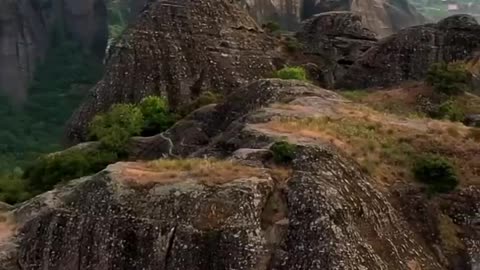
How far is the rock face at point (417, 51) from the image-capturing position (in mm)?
38125

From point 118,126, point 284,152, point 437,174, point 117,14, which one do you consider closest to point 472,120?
point 437,174

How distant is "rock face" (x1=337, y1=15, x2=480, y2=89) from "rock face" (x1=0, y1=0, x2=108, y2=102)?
4132 cm

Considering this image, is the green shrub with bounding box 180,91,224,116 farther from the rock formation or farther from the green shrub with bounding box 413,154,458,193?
the rock formation

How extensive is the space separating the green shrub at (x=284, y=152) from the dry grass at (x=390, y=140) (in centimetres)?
138

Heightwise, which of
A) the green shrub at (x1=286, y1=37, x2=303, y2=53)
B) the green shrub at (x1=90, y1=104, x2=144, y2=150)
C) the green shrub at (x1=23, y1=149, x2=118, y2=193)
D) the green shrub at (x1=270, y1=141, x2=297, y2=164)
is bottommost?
the green shrub at (x1=23, y1=149, x2=118, y2=193)

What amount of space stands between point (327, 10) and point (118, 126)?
41712 millimetres

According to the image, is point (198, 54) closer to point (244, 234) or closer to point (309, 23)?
point (309, 23)

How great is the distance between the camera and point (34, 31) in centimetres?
7675

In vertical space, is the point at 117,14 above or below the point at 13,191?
above

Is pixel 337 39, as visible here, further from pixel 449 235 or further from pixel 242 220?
pixel 242 220

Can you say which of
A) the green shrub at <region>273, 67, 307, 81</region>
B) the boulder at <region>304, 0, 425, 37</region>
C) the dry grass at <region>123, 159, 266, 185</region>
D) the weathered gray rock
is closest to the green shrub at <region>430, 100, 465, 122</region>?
the green shrub at <region>273, 67, 307, 81</region>

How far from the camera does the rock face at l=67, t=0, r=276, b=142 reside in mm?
40031

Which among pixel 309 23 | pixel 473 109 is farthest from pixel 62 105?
pixel 473 109

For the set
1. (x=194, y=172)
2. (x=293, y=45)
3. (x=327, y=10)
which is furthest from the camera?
(x=327, y=10)
